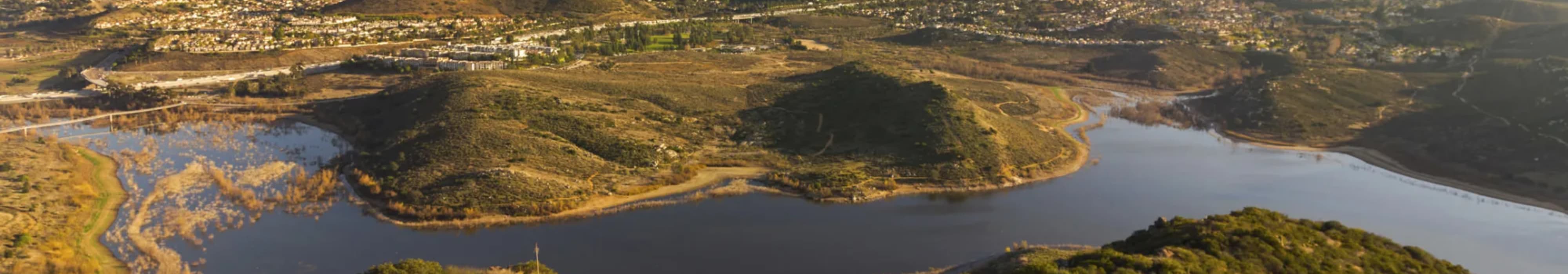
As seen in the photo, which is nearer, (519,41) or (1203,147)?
(1203,147)

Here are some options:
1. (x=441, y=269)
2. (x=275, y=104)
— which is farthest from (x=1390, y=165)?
(x=275, y=104)

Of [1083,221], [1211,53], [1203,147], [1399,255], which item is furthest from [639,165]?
[1211,53]

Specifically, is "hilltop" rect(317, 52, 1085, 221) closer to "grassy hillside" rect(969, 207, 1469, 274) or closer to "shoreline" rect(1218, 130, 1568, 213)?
"shoreline" rect(1218, 130, 1568, 213)

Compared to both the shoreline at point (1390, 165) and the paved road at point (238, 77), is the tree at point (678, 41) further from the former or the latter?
the shoreline at point (1390, 165)

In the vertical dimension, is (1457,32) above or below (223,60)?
above

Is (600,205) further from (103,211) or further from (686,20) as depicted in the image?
(686,20)

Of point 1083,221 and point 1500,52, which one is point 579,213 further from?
point 1500,52
